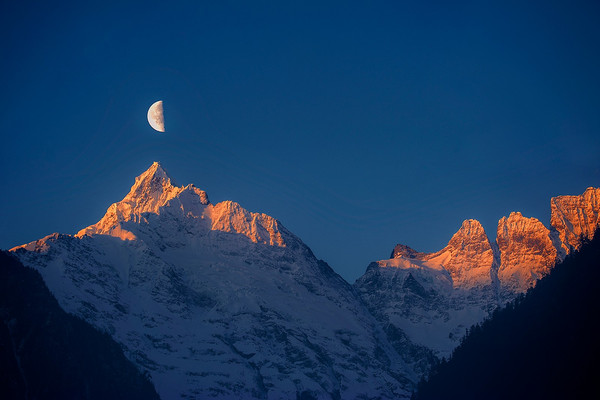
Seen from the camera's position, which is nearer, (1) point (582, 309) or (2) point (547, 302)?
(1) point (582, 309)

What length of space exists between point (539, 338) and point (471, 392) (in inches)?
820

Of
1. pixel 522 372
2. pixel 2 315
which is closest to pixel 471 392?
pixel 522 372

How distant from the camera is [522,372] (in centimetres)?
18300

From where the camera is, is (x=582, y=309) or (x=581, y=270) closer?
(x=582, y=309)

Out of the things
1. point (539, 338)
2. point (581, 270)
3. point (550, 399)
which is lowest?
point (550, 399)

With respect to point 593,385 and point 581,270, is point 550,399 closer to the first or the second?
point 593,385

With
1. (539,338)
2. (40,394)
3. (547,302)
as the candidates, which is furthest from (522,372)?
(40,394)

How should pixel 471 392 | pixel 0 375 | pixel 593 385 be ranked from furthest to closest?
pixel 471 392 → pixel 0 375 → pixel 593 385

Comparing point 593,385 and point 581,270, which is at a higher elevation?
point 581,270

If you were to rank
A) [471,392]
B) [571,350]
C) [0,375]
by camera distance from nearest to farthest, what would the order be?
[571,350] → [0,375] → [471,392]

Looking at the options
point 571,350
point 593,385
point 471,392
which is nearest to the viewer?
point 593,385

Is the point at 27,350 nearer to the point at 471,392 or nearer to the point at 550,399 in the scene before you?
the point at 471,392

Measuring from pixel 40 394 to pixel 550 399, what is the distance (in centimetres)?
10529

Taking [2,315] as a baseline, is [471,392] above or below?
below
